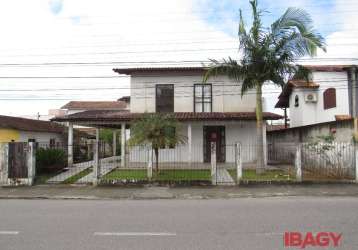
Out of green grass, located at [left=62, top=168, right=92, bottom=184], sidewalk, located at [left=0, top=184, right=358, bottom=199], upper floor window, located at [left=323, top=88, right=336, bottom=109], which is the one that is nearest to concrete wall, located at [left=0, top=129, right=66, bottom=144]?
green grass, located at [left=62, top=168, right=92, bottom=184]

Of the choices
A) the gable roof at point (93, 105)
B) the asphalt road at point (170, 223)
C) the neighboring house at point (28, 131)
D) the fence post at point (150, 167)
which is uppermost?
the gable roof at point (93, 105)

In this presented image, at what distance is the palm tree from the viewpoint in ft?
52.0

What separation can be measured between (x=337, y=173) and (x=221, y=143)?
8852 millimetres

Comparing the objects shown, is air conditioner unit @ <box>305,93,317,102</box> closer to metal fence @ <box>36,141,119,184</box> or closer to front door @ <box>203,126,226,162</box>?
front door @ <box>203,126,226,162</box>

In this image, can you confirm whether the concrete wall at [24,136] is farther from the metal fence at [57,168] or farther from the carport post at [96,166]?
the carport post at [96,166]

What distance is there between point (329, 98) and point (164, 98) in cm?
1043

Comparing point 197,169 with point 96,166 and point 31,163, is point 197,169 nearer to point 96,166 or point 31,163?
point 96,166

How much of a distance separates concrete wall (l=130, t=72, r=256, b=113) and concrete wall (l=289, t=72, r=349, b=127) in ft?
16.4

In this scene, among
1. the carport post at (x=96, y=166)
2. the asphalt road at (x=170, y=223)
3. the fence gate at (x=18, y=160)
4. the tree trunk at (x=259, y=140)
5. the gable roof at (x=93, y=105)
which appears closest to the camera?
the asphalt road at (x=170, y=223)

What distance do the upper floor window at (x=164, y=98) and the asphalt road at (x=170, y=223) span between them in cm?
1264

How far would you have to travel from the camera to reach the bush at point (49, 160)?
16.9 m

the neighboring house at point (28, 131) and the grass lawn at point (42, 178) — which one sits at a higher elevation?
the neighboring house at point (28, 131)

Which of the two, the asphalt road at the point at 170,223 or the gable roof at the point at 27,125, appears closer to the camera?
the asphalt road at the point at 170,223

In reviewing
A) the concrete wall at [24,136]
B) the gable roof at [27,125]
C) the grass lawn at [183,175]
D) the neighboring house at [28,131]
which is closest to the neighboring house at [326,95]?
the grass lawn at [183,175]
